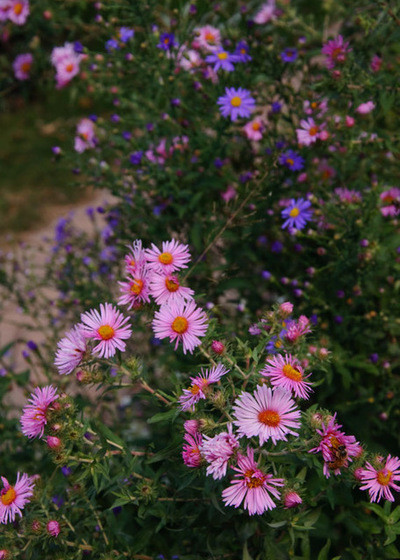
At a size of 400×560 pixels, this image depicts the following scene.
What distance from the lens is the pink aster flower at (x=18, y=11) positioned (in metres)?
2.48

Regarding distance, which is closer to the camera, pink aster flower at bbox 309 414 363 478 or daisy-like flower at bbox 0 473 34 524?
pink aster flower at bbox 309 414 363 478

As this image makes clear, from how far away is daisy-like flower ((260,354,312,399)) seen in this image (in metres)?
1.10

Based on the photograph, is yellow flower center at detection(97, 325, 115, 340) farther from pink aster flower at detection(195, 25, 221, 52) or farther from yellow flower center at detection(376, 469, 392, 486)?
pink aster flower at detection(195, 25, 221, 52)

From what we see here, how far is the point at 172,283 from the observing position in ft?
4.08

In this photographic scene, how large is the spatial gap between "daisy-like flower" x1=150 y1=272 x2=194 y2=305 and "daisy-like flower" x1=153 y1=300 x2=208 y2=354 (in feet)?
0.14

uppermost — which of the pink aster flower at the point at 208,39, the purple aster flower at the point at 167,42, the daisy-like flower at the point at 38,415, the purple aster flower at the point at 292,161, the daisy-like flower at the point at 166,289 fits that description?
the pink aster flower at the point at 208,39

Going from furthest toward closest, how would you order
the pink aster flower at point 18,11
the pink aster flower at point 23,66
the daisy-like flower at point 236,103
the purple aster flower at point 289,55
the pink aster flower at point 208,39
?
the pink aster flower at point 23,66, the pink aster flower at point 18,11, the pink aster flower at point 208,39, the purple aster flower at point 289,55, the daisy-like flower at point 236,103

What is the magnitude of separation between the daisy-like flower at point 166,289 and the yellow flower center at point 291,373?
23 centimetres

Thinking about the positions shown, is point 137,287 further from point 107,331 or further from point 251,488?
point 251,488

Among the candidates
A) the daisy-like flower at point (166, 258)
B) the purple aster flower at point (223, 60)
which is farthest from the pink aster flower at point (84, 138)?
the daisy-like flower at point (166, 258)

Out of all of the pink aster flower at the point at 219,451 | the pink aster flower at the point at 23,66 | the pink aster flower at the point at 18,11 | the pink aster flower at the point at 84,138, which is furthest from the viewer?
the pink aster flower at the point at 23,66

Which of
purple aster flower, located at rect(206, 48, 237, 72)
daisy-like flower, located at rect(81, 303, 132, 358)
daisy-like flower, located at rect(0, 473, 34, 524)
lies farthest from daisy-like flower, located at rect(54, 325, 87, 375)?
purple aster flower, located at rect(206, 48, 237, 72)

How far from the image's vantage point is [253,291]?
2.20 meters

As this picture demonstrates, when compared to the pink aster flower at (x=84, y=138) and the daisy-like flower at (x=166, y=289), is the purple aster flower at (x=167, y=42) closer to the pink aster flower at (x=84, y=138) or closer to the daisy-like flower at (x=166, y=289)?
the pink aster flower at (x=84, y=138)
